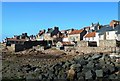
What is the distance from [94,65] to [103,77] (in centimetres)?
231

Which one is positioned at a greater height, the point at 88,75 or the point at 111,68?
the point at 111,68

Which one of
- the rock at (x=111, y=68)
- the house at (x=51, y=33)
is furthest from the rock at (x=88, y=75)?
the house at (x=51, y=33)

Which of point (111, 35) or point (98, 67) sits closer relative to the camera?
point (98, 67)

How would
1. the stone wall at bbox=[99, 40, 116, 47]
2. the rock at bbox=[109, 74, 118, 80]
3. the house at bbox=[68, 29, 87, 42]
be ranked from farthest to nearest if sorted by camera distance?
the house at bbox=[68, 29, 87, 42]
the stone wall at bbox=[99, 40, 116, 47]
the rock at bbox=[109, 74, 118, 80]

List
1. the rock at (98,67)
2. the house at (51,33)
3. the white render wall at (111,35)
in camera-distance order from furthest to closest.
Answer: the house at (51,33) < the white render wall at (111,35) < the rock at (98,67)

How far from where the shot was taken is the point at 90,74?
21656 mm

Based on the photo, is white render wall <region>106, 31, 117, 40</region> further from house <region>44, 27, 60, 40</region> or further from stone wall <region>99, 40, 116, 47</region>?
house <region>44, 27, 60, 40</region>

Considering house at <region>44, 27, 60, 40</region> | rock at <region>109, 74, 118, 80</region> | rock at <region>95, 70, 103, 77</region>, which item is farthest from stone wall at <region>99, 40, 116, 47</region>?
house at <region>44, 27, 60, 40</region>

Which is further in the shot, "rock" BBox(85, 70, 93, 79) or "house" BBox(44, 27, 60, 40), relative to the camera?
"house" BBox(44, 27, 60, 40)

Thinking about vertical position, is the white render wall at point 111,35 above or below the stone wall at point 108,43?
above

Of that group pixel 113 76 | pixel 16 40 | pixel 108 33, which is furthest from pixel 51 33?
pixel 113 76

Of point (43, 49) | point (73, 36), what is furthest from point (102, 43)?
point (73, 36)

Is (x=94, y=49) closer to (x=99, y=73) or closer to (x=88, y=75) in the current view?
(x=99, y=73)

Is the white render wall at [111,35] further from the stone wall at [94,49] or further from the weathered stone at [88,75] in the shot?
the weathered stone at [88,75]
